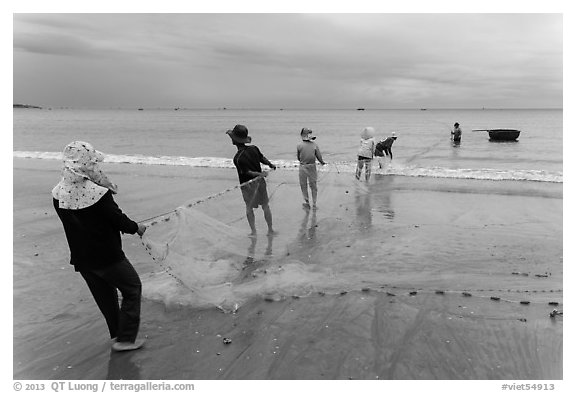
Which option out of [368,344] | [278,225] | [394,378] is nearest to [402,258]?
[278,225]

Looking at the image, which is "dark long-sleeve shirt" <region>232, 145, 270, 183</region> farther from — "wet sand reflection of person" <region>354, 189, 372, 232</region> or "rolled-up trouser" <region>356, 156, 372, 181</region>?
"rolled-up trouser" <region>356, 156, 372, 181</region>

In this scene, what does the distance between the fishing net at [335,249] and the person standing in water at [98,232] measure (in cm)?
60

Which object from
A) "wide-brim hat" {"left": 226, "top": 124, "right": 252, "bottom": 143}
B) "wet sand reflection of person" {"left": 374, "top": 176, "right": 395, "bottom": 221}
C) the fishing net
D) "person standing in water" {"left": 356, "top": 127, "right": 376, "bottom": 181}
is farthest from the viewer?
"person standing in water" {"left": 356, "top": 127, "right": 376, "bottom": 181}

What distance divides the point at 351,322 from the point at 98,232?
2529 mm

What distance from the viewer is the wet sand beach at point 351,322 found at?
3.73 m

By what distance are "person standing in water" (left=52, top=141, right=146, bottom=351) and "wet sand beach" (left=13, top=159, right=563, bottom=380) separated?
0.31 m

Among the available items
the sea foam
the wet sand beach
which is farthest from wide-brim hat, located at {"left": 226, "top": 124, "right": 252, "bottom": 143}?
the sea foam

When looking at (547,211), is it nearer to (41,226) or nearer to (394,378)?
(394,378)

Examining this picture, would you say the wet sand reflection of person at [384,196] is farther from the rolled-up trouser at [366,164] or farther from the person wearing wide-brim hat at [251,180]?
the person wearing wide-brim hat at [251,180]

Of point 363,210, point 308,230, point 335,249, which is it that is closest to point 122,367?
point 335,249

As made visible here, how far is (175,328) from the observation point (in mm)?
4418

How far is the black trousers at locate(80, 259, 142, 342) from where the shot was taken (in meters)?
3.85

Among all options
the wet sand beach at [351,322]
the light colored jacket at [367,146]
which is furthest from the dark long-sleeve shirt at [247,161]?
the light colored jacket at [367,146]

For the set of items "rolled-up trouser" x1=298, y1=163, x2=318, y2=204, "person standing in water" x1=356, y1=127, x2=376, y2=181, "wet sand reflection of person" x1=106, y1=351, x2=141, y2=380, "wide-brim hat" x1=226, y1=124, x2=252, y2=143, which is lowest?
"wet sand reflection of person" x1=106, y1=351, x2=141, y2=380
